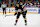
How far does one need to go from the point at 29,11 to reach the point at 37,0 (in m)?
1.66

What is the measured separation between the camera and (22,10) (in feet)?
14.7

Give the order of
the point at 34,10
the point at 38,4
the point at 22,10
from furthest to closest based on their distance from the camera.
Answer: the point at 38,4 < the point at 34,10 < the point at 22,10

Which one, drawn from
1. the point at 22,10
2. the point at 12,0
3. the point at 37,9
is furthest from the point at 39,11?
the point at 22,10

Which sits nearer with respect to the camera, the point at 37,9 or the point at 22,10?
the point at 22,10

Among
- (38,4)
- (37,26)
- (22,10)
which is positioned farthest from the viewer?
(38,4)

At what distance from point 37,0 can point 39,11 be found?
141 cm

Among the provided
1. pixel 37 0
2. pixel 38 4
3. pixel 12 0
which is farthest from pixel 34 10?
pixel 12 0

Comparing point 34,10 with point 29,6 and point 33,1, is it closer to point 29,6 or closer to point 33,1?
point 29,6

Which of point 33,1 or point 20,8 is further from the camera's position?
point 33,1

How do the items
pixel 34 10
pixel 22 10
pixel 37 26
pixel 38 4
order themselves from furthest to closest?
pixel 38 4 → pixel 34 10 → pixel 22 10 → pixel 37 26

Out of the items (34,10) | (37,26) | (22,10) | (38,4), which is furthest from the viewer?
(38,4)

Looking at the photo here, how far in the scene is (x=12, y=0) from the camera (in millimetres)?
9172

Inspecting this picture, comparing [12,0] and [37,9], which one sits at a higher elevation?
[12,0]

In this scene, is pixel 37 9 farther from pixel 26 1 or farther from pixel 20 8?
pixel 20 8
